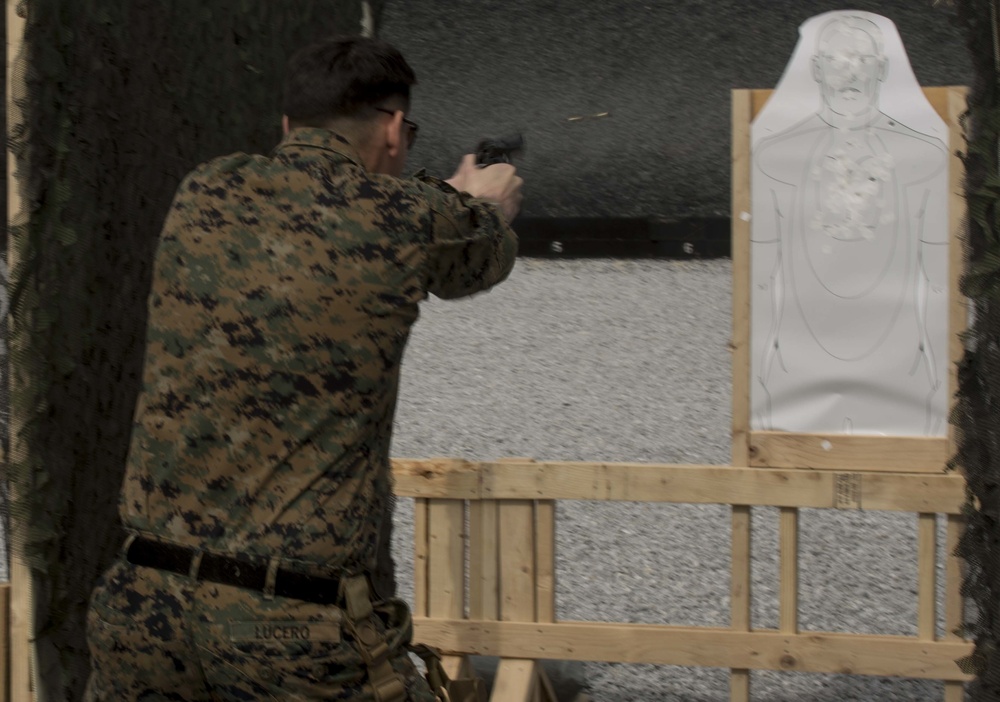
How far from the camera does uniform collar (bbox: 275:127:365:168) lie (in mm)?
1931

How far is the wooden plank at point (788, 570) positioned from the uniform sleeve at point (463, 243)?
1641 mm

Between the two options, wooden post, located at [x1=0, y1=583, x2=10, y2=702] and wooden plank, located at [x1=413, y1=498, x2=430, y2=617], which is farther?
wooden plank, located at [x1=413, y1=498, x2=430, y2=617]

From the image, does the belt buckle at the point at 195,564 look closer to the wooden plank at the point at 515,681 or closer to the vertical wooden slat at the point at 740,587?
the wooden plank at the point at 515,681

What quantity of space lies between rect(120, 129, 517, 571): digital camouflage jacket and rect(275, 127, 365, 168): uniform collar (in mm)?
13

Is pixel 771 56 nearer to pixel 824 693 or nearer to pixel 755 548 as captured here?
pixel 755 548

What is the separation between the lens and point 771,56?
32.5ft

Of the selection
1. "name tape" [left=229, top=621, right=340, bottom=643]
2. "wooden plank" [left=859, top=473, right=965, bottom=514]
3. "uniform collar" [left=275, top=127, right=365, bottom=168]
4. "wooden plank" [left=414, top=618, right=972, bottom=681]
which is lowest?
"wooden plank" [left=414, top=618, right=972, bottom=681]

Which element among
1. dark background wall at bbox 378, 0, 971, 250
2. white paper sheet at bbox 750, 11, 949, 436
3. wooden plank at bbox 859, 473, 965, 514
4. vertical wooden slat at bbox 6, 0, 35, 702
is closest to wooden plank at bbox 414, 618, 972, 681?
wooden plank at bbox 859, 473, 965, 514

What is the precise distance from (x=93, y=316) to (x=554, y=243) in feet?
23.6

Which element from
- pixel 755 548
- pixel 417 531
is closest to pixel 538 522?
pixel 417 531

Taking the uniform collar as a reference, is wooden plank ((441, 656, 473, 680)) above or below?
below

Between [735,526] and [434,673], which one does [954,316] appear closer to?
[735,526]

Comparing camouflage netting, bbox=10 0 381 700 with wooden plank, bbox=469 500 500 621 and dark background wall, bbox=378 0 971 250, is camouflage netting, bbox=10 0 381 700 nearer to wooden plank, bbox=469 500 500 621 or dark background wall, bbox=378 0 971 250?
wooden plank, bbox=469 500 500 621

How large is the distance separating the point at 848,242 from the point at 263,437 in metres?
2.26
